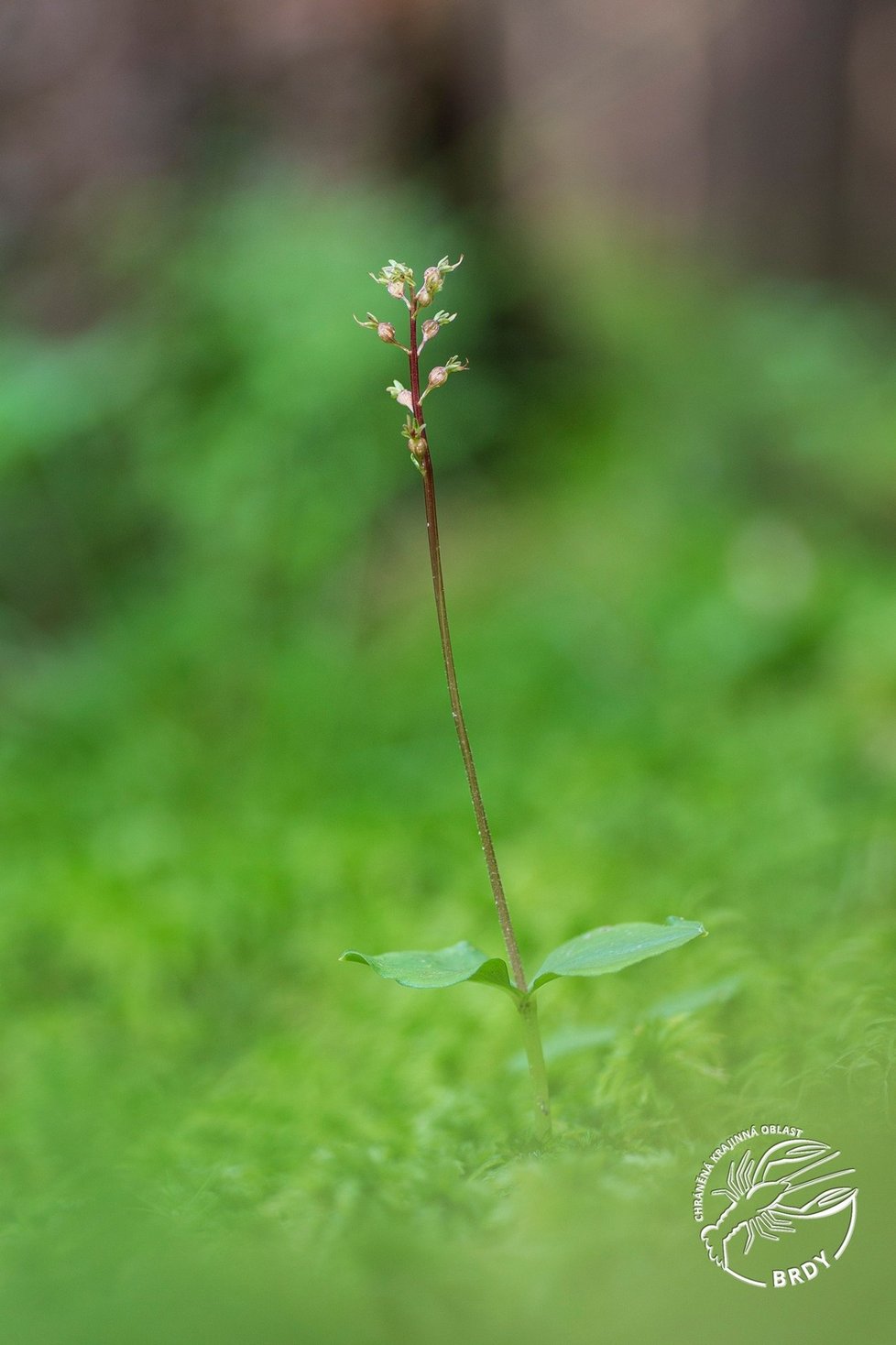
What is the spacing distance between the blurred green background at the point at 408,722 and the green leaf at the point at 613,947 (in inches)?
7.1

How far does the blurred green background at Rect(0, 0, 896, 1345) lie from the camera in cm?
111

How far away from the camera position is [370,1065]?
67.9 inches

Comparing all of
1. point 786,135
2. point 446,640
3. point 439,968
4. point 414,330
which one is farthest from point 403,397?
point 786,135

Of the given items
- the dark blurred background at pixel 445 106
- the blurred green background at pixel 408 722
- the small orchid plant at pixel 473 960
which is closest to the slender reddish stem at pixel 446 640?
the small orchid plant at pixel 473 960

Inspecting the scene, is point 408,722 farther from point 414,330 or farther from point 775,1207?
point 775,1207

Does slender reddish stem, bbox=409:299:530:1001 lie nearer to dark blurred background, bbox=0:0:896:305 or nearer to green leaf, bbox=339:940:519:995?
green leaf, bbox=339:940:519:995

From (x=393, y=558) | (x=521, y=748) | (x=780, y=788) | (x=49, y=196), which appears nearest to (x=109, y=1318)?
(x=780, y=788)

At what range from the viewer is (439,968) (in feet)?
4.13

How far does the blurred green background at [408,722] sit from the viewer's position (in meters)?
1.11

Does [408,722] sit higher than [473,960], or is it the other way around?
[408,722]

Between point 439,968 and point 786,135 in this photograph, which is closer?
point 439,968

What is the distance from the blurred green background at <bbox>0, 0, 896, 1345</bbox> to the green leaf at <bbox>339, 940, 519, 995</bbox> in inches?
7.8

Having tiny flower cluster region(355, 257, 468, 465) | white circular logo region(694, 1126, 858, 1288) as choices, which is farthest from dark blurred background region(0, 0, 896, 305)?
white circular logo region(694, 1126, 858, 1288)

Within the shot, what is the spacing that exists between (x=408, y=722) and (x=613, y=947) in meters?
2.18
